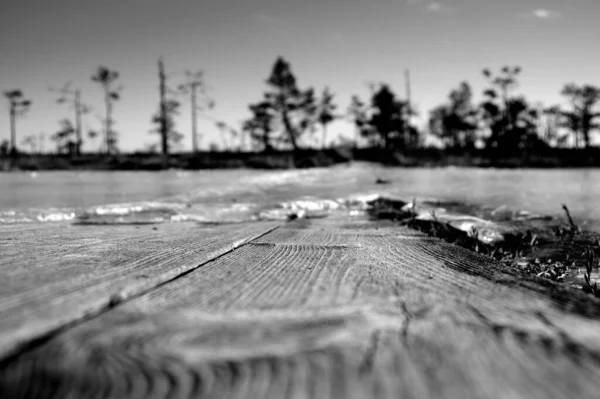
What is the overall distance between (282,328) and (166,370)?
7.2 inches

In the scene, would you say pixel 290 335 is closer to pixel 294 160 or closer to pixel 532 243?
pixel 532 243

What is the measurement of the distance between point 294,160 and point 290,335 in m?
30.6

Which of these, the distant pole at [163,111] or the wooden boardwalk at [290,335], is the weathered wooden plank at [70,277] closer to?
the wooden boardwalk at [290,335]

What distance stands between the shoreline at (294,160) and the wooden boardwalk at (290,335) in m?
27.2

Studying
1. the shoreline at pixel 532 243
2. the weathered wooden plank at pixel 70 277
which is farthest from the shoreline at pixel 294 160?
the weathered wooden plank at pixel 70 277

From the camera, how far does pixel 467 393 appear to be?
47 cm

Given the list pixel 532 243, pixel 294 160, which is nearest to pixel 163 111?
pixel 294 160

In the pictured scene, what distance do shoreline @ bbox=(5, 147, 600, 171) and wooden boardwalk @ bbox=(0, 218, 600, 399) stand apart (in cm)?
2723

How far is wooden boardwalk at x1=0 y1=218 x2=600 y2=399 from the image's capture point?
0.48 m

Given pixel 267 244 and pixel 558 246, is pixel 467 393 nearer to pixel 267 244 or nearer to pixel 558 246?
pixel 267 244

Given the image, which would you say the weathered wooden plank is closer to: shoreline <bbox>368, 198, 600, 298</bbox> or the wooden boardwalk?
the wooden boardwalk

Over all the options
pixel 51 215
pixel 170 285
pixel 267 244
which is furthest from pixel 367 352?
pixel 51 215

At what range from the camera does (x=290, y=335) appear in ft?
2.00

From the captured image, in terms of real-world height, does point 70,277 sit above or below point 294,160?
below
